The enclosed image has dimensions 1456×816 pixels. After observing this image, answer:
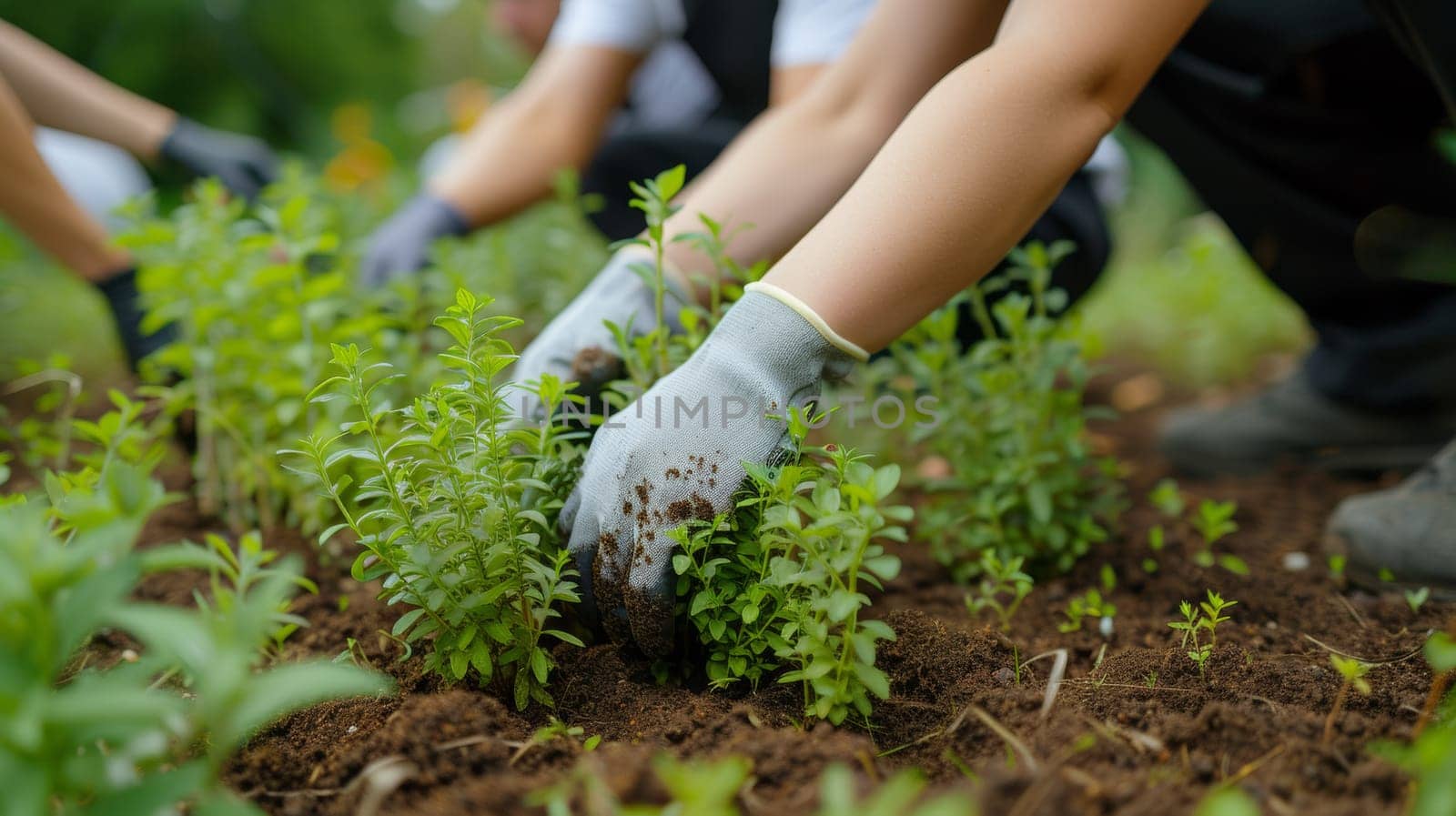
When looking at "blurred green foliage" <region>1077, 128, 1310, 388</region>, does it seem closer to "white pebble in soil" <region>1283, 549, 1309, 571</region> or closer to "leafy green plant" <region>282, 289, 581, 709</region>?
"white pebble in soil" <region>1283, 549, 1309, 571</region>

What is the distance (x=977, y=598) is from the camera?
5.59ft

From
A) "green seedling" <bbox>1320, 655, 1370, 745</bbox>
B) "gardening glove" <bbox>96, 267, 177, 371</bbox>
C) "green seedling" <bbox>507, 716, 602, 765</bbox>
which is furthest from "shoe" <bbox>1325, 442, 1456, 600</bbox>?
"gardening glove" <bbox>96, 267, 177, 371</bbox>

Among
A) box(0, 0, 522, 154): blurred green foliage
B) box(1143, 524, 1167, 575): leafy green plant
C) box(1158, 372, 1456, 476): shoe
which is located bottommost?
box(1158, 372, 1456, 476): shoe

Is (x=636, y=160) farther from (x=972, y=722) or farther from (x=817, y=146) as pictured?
(x=972, y=722)

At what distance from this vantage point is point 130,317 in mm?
2543

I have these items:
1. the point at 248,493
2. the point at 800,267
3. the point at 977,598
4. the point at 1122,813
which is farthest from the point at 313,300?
the point at 1122,813

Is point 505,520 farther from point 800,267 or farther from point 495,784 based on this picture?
point 800,267

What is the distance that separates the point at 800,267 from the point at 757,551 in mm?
416

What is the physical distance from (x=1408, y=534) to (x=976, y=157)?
1192mm

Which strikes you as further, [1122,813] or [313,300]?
[313,300]

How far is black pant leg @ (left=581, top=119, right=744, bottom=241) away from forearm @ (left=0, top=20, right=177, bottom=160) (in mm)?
1575

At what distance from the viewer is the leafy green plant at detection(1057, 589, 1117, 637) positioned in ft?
5.00

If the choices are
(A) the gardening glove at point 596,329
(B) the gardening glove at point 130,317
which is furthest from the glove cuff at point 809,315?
(B) the gardening glove at point 130,317

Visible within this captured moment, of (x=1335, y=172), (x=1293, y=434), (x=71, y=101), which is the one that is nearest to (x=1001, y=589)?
(x=1293, y=434)
